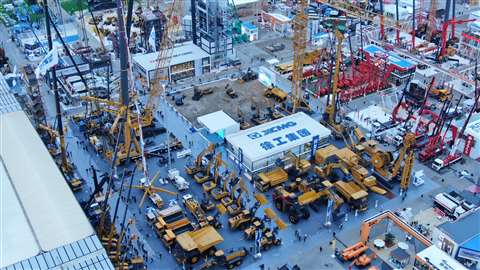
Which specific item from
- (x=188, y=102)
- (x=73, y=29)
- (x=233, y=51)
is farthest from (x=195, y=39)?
(x=73, y=29)

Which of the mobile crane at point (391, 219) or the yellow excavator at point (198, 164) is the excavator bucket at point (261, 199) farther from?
the mobile crane at point (391, 219)

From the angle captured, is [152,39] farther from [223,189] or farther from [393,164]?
[393,164]

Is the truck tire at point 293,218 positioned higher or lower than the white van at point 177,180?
lower

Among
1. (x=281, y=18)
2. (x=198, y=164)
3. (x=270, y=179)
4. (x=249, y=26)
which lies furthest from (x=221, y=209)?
(x=281, y=18)

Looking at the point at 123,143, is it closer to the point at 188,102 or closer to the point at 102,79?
the point at 188,102

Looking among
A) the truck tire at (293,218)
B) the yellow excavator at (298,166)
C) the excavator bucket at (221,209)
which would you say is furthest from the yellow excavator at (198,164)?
the truck tire at (293,218)

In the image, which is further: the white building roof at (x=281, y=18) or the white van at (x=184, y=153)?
the white building roof at (x=281, y=18)

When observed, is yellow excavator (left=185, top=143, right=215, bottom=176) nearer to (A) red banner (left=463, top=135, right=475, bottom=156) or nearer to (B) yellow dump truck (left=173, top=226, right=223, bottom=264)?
(B) yellow dump truck (left=173, top=226, right=223, bottom=264)
